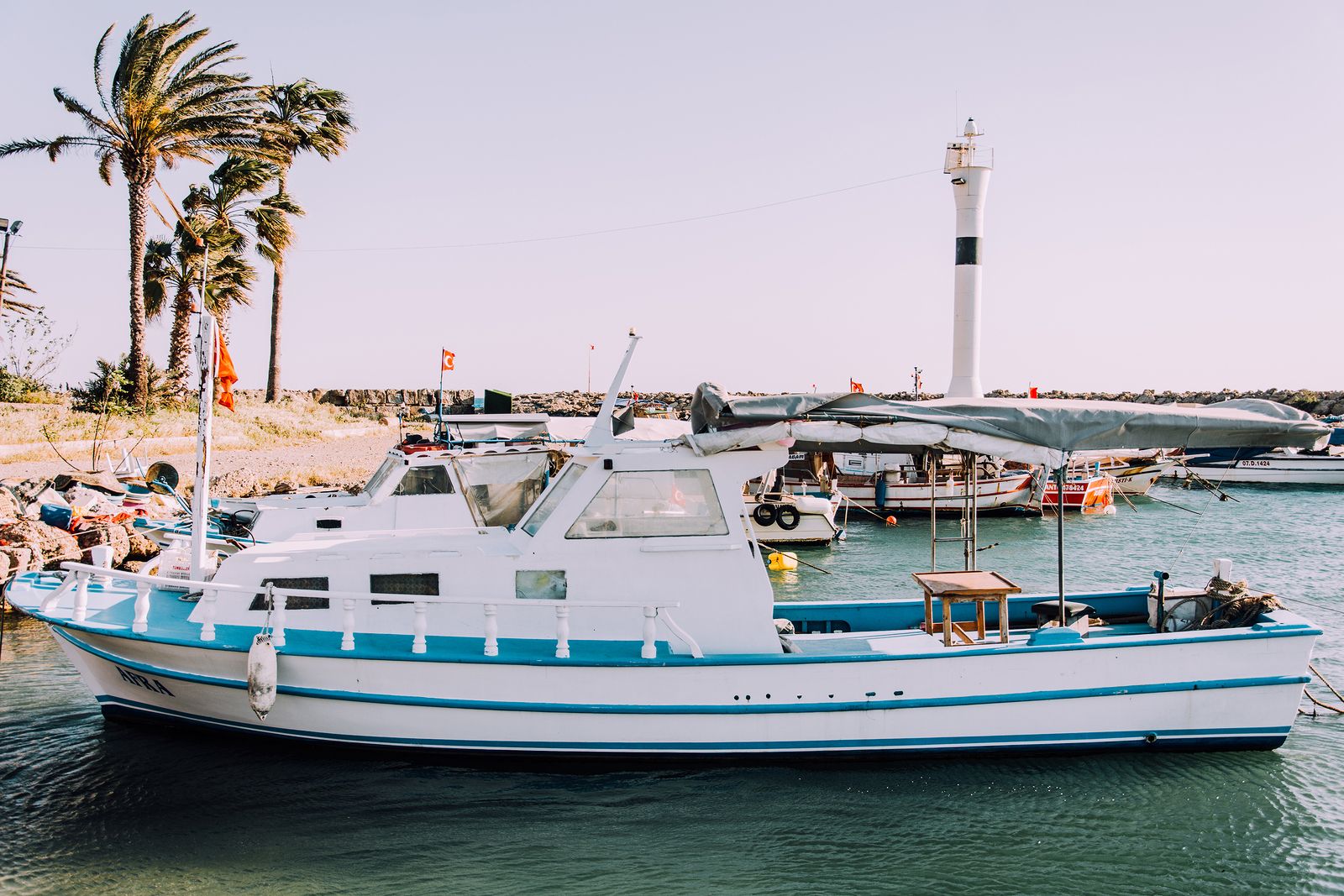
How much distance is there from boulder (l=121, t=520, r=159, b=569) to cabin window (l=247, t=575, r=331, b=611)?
8922mm

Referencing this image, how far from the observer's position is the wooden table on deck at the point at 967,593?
27.4 feet

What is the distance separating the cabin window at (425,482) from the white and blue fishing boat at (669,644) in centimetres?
442

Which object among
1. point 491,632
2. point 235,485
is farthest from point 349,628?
point 235,485

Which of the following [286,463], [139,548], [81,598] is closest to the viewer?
[81,598]

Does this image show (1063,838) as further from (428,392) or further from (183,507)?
(428,392)

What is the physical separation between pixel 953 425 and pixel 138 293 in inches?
996

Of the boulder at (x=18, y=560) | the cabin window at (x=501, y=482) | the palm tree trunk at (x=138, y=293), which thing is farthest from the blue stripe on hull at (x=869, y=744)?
the palm tree trunk at (x=138, y=293)

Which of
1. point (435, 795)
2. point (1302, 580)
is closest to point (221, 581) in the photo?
point (435, 795)

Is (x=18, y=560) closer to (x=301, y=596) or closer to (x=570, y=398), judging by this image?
(x=301, y=596)

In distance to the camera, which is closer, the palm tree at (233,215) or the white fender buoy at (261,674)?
the white fender buoy at (261,674)

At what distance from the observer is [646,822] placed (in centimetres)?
747

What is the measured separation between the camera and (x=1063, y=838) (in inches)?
292

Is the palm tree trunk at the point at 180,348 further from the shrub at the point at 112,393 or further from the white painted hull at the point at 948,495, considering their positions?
the white painted hull at the point at 948,495

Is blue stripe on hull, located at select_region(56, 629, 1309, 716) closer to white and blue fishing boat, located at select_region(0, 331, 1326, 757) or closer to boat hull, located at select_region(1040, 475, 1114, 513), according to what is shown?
white and blue fishing boat, located at select_region(0, 331, 1326, 757)
